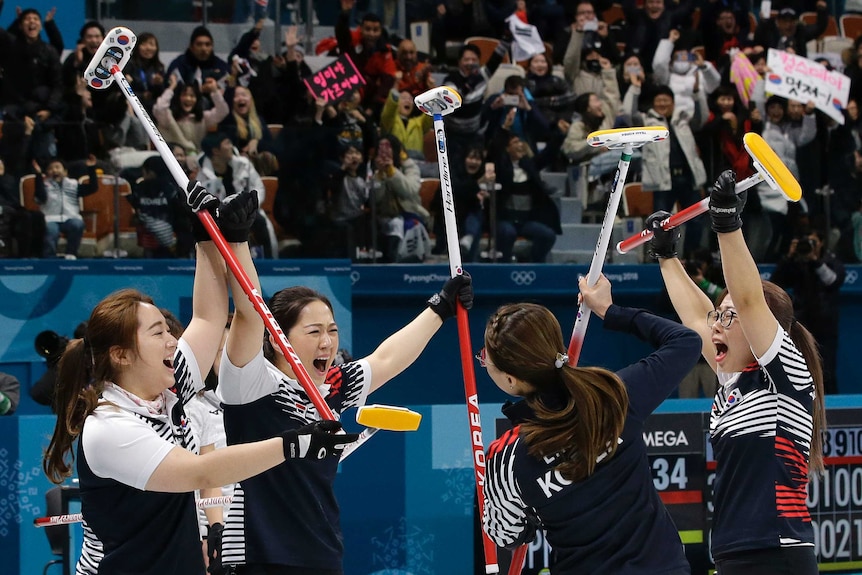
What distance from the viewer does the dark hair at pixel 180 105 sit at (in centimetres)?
885

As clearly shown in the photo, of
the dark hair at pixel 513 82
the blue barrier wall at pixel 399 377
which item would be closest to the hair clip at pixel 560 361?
the blue barrier wall at pixel 399 377

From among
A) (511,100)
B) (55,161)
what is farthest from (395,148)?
(55,161)

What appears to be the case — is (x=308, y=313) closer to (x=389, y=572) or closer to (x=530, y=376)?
(x=530, y=376)

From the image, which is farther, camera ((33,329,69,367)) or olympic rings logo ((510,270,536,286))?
olympic rings logo ((510,270,536,286))

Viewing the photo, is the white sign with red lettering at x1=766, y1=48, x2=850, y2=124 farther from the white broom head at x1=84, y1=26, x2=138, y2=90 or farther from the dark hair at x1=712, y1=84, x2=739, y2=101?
the white broom head at x1=84, y1=26, x2=138, y2=90

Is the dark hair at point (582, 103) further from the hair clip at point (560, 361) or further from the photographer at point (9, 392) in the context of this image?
the hair clip at point (560, 361)

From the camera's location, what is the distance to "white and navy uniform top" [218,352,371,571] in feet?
11.1

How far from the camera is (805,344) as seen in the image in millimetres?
3797

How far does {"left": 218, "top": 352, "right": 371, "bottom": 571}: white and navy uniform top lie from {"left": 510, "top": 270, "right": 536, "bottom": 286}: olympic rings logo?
20.5 feet

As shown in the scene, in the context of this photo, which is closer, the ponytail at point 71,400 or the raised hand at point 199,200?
the ponytail at point 71,400

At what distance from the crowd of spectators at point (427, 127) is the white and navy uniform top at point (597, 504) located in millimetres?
5503

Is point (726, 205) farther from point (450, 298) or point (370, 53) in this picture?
point (370, 53)

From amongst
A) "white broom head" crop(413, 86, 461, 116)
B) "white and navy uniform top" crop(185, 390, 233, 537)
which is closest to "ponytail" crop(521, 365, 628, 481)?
"white broom head" crop(413, 86, 461, 116)

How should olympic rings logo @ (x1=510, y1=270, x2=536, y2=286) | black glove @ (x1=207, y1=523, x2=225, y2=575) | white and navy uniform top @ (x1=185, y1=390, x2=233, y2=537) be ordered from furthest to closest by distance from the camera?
olympic rings logo @ (x1=510, y1=270, x2=536, y2=286)
white and navy uniform top @ (x1=185, y1=390, x2=233, y2=537)
black glove @ (x1=207, y1=523, x2=225, y2=575)
